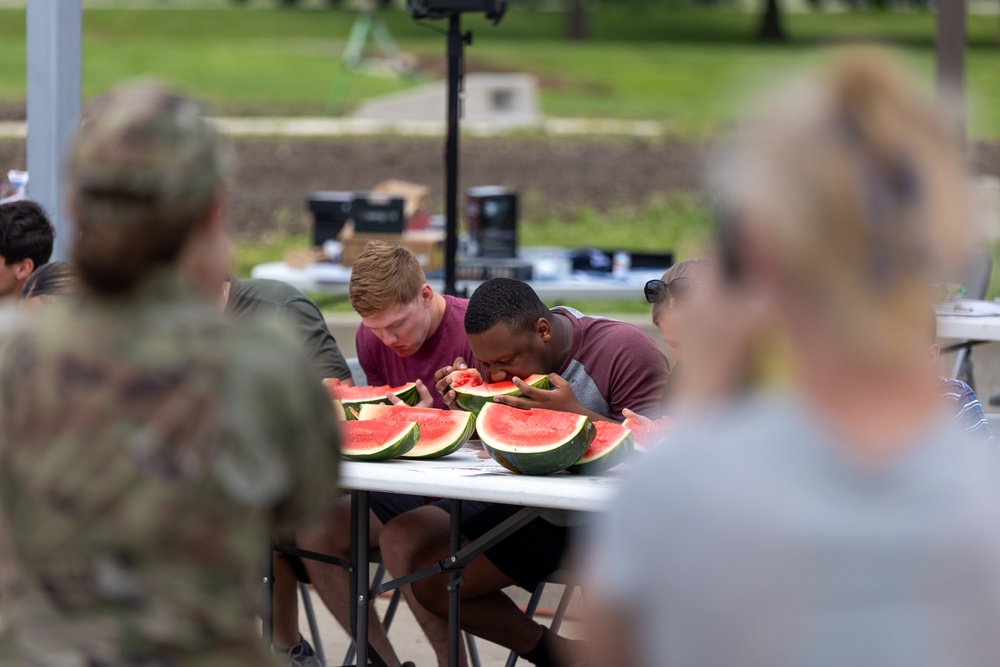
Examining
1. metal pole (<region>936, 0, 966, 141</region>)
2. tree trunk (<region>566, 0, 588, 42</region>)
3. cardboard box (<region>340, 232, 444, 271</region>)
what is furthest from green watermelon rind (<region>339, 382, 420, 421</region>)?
tree trunk (<region>566, 0, 588, 42</region>)

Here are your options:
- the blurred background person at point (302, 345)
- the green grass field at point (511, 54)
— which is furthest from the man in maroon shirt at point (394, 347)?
the green grass field at point (511, 54)

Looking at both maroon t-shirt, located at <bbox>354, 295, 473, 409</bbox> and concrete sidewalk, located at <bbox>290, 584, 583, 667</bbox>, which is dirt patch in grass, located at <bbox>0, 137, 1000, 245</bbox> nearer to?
concrete sidewalk, located at <bbox>290, 584, 583, 667</bbox>

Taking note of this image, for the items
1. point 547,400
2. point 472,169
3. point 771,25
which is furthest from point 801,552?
point 771,25

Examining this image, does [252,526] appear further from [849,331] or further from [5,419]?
[849,331]

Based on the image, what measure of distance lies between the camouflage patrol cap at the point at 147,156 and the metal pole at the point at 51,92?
4.02 metres

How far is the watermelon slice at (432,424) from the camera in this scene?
372cm

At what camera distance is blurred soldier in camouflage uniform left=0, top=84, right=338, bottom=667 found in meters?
1.65

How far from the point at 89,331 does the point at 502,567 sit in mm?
2560

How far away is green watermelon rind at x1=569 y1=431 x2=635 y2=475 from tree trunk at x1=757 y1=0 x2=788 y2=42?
34.1 meters

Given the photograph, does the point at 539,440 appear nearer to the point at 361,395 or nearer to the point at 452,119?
the point at 361,395

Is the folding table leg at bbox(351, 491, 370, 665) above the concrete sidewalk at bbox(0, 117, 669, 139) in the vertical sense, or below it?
below

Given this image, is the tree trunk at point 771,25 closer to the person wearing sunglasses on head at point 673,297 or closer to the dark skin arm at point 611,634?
the person wearing sunglasses on head at point 673,297

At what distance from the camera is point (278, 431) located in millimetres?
1691

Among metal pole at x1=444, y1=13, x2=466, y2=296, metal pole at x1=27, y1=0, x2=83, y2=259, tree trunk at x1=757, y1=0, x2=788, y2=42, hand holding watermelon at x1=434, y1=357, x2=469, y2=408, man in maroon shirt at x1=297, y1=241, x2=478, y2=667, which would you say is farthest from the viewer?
tree trunk at x1=757, y1=0, x2=788, y2=42
